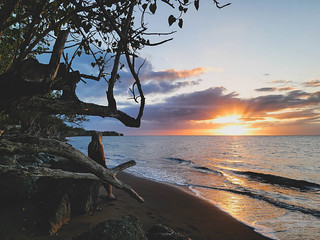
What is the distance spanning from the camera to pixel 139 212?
7.24 m

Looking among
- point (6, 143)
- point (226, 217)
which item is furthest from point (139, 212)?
point (6, 143)

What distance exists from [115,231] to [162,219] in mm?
3749

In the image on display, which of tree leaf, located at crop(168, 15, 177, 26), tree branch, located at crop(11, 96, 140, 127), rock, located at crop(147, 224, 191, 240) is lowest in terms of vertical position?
rock, located at crop(147, 224, 191, 240)

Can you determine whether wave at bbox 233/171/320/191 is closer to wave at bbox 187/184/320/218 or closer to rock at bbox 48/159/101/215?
wave at bbox 187/184/320/218

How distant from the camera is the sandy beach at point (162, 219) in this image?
4641 mm

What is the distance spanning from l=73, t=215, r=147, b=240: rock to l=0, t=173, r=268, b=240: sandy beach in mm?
1398

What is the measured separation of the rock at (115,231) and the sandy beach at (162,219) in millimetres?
1398

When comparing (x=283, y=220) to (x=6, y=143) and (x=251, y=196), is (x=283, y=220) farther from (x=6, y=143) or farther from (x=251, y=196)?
(x=6, y=143)

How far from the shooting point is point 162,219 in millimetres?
7031

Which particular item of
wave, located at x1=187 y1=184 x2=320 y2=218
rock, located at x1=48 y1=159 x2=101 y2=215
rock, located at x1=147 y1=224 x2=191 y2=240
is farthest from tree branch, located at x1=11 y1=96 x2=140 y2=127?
wave, located at x1=187 y1=184 x2=320 y2=218

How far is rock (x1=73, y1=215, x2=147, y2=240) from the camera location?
3.66 metres

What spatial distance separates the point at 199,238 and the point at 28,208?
527cm

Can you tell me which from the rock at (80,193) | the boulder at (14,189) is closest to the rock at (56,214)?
the rock at (80,193)

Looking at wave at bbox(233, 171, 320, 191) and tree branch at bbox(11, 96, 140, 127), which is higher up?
tree branch at bbox(11, 96, 140, 127)
